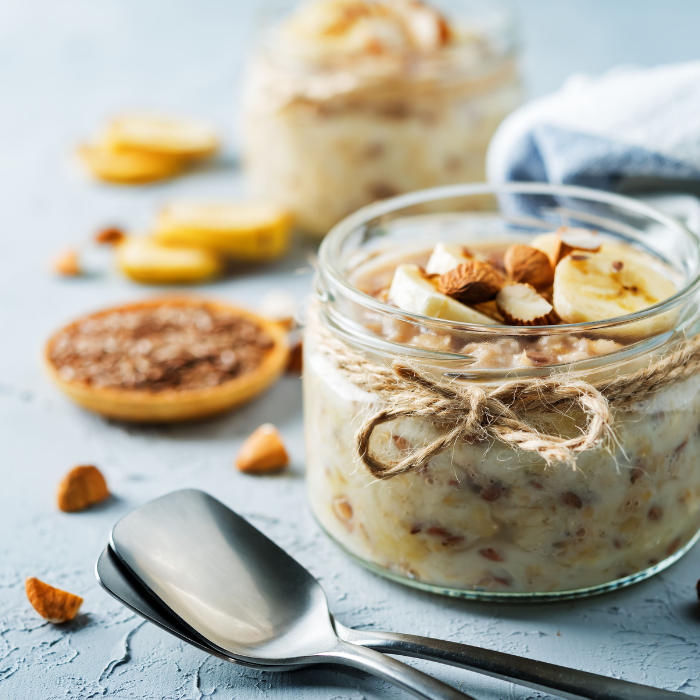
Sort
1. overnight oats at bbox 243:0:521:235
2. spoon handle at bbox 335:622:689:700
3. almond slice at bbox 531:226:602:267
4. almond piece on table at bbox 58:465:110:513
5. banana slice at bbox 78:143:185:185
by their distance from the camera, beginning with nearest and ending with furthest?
spoon handle at bbox 335:622:689:700
almond slice at bbox 531:226:602:267
almond piece on table at bbox 58:465:110:513
overnight oats at bbox 243:0:521:235
banana slice at bbox 78:143:185:185

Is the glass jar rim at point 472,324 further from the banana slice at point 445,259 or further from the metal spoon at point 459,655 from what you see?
the metal spoon at point 459,655

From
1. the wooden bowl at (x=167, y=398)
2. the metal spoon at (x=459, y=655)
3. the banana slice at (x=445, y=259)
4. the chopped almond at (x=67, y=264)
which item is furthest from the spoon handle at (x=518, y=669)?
the chopped almond at (x=67, y=264)

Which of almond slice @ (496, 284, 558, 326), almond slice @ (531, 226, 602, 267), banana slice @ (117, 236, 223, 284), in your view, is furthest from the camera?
banana slice @ (117, 236, 223, 284)

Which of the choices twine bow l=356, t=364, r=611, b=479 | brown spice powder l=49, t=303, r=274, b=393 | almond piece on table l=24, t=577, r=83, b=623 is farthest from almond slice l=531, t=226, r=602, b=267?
almond piece on table l=24, t=577, r=83, b=623

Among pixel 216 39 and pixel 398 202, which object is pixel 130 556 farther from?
pixel 216 39

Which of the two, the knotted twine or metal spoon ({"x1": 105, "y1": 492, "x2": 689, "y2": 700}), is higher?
the knotted twine

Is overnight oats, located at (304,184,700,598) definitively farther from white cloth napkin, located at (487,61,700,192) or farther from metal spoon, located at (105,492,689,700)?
white cloth napkin, located at (487,61,700,192)
